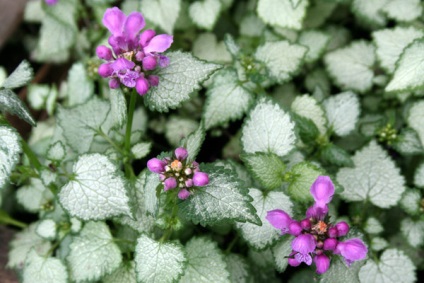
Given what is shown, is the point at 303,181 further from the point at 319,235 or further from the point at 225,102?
the point at 225,102

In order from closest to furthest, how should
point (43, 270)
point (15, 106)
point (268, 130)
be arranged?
1. point (15, 106)
2. point (268, 130)
3. point (43, 270)

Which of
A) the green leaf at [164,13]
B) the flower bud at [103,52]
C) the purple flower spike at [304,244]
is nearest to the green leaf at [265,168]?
the purple flower spike at [304,244]

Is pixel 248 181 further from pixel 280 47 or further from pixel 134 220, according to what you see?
pixel 280 47

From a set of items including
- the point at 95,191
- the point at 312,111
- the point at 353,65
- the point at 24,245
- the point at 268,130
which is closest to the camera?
the point at 95,191

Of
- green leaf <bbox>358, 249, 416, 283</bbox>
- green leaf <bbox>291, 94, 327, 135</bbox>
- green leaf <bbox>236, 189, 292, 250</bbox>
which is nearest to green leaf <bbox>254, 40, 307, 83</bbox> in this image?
green leaf <bbox>291, 94, 327, 135</bbox>

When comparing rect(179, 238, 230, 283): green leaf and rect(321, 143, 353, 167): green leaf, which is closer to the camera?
rect(179, 238, 230, 283): green leaf

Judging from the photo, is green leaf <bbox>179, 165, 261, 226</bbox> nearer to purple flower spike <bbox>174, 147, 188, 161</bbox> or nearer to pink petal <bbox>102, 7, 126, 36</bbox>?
purple flower spike <bbox>174, 147, 188, 161</bbox>

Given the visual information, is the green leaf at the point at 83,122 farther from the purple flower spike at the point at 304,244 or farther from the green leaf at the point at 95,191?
the purple flower spike at the point at 304,244

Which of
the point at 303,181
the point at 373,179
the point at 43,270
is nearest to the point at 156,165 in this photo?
the point at 303,181
